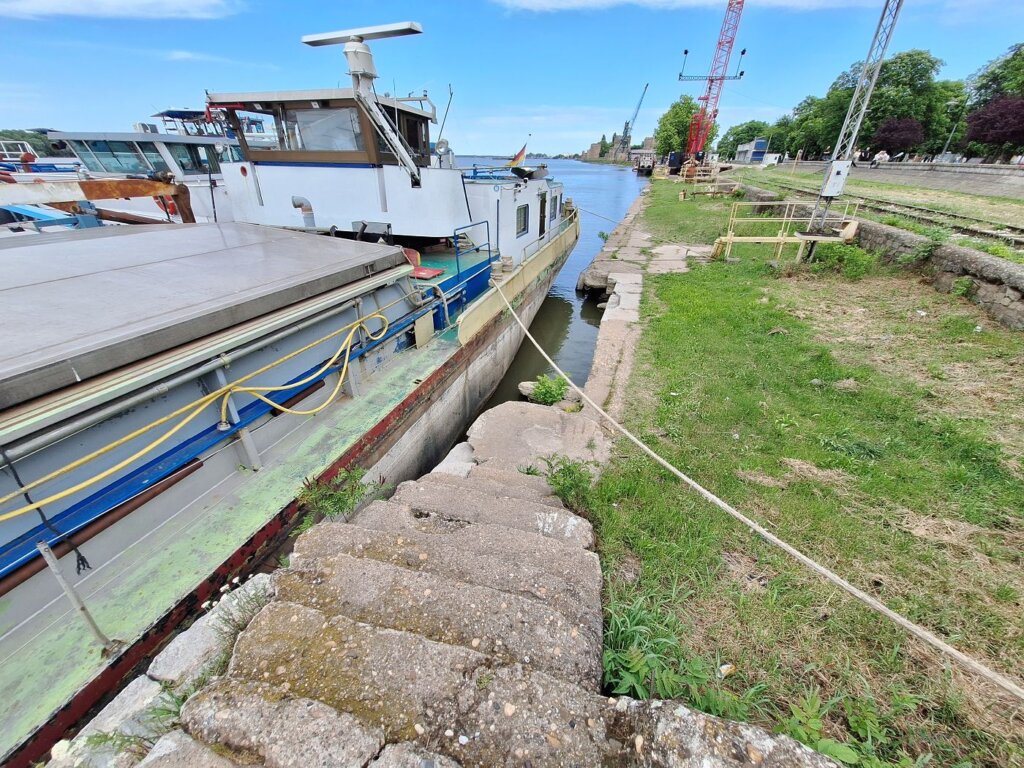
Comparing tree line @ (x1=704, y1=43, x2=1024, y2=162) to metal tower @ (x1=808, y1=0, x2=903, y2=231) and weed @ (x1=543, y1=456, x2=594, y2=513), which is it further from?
weed @ (x1=543, y1=456, x2=594, y2=513)

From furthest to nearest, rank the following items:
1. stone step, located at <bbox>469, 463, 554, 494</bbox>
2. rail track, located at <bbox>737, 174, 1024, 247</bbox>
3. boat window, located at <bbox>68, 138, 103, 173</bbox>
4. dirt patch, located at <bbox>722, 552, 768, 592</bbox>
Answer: boat window, located at <bbox>68, 138, 103, 173</bbox> → rail track, located at <bbox>737, 174, 1024, 247</bbox> → stone step, located at <bbox>469, 463, 554, 494</bbox> → dirt patch, located at <bbox>722, 552, 768, 592</bbox>

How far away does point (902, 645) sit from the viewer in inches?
92.7

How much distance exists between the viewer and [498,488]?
358 centimetres

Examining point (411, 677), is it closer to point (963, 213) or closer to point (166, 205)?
point (166, 205)

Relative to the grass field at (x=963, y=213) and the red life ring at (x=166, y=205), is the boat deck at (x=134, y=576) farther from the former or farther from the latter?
the grass field at (x=963, y=213)

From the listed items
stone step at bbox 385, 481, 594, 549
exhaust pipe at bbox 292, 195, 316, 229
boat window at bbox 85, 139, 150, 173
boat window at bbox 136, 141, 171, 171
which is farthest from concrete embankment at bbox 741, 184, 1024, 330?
boat window at bbox 85, 139, 150, 173

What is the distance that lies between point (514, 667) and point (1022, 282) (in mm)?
9270

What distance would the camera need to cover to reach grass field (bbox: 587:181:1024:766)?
6.46ft

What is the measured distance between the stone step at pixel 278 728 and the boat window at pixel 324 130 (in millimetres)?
7591

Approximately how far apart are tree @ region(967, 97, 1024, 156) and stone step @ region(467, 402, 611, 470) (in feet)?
167

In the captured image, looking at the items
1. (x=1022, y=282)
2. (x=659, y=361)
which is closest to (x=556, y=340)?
(x=659, y=361)

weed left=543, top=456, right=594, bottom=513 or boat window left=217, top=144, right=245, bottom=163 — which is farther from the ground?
boat window left=217, top=144, right=245, bottom=163

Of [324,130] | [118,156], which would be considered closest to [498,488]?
[324,130]

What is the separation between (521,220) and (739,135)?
414 ft
